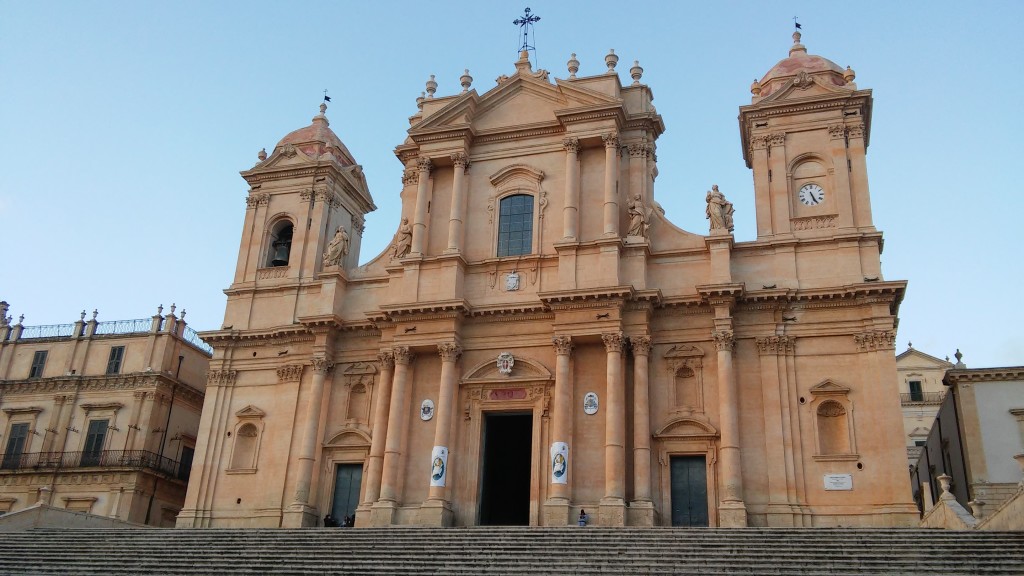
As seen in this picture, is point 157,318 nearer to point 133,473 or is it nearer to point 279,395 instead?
point 133,473

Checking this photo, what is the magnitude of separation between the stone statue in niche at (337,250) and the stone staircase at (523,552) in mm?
10627

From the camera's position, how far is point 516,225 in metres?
30.8

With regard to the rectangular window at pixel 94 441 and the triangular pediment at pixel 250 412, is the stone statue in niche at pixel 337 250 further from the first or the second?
the rectangular window at pixel 94 441

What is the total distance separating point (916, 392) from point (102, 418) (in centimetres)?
4032

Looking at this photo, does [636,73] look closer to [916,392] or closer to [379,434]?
[379,434]

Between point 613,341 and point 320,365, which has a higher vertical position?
point 613,341

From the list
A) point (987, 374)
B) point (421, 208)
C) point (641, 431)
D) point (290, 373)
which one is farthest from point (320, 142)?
point (987, 374)

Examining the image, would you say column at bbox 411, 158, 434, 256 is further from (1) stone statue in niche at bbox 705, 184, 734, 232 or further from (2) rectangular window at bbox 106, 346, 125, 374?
(2) rectangular window at bbox 106, 346, 125, 374

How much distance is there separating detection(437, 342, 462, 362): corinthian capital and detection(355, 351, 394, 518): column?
186 cm

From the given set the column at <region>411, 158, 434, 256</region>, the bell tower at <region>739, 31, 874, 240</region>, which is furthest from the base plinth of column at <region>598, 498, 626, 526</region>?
the column at <region>411, 158, 434, 256</region>

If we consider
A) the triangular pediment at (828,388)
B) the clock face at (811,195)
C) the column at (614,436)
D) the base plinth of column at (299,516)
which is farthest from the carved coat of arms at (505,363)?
the clock face at (811,195)

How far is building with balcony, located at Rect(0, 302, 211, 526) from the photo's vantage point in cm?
3672

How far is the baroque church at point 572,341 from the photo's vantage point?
85.1 ft

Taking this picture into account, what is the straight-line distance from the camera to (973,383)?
3114 cm
